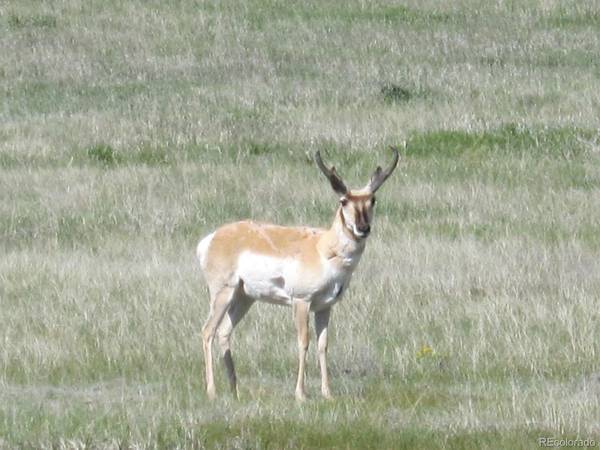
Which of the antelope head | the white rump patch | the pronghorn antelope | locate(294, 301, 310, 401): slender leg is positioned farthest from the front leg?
the white rump patch

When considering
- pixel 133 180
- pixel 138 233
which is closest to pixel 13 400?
pixel 138 233

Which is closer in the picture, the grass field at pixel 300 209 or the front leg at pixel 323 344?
the grass field at pixel 300 209

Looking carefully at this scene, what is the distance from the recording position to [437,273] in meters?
13.2

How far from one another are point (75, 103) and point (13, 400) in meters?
14.9

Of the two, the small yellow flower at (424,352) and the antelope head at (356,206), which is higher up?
the antelope head at (356,206)

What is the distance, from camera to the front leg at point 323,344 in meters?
9.27

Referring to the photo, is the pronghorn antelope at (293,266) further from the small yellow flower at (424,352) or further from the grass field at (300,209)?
the small yellow flower at (424,352)

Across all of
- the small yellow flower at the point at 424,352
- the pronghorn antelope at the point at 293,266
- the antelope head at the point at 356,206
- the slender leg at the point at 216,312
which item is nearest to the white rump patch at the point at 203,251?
the pronghorn antelope at the point at 293,266

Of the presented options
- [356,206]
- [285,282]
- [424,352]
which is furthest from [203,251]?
[424,352]

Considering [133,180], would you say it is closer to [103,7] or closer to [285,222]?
[285,222]

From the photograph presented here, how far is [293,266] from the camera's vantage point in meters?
9.30

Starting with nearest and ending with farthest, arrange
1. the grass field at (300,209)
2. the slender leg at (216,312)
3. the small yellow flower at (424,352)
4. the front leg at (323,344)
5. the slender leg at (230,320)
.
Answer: the grass field at (300,209) < the front leg at (323,344) < the slender leg at (216,312) < the slender leg at (230,320) < the small yellow flower at (424,352)

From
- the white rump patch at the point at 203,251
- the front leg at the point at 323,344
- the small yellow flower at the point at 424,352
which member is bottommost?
the small yellow flower at the point at 424,352

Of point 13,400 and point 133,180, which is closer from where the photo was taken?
point 13,400
